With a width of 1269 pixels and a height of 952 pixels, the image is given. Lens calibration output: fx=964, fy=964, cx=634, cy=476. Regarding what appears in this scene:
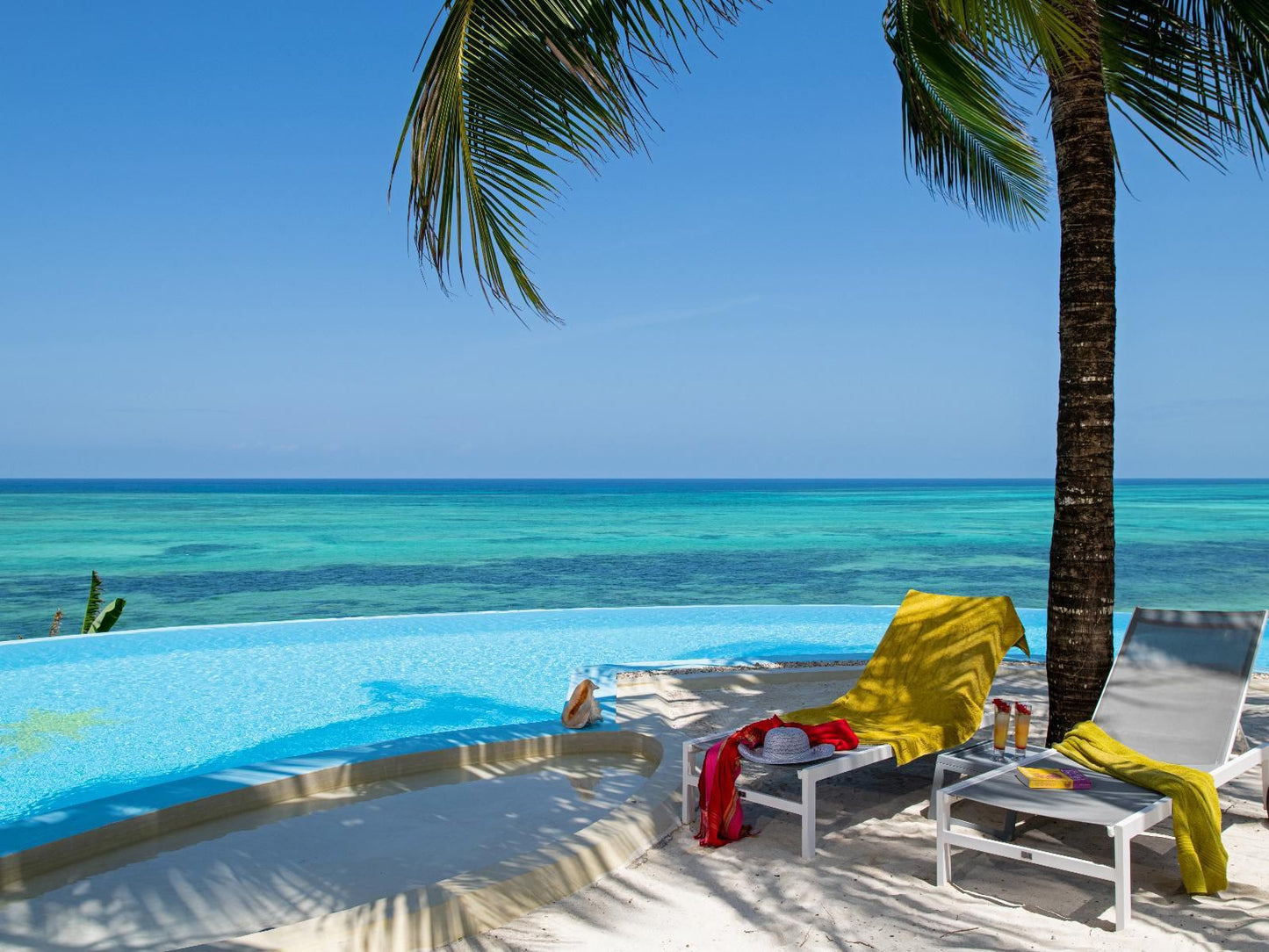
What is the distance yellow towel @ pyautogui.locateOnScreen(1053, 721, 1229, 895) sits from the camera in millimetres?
3080

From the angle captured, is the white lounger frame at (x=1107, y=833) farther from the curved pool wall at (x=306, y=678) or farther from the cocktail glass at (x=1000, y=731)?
the curved pool wall at (x=306, y=678)

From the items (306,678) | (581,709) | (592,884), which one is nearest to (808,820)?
(592,884)

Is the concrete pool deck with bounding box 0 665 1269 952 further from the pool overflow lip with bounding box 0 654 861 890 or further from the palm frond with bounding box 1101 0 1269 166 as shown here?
the palm frond with bounding box 1101 0 1269 166

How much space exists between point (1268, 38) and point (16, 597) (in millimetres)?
23561

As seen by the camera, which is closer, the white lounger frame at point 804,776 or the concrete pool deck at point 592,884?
the concrete pool deck at point 592,884

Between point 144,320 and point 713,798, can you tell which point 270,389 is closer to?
point 144,320

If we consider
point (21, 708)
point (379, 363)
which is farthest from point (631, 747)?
point (379, 363)

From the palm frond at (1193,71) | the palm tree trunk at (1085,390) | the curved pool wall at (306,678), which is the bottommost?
the curved pool wall at (306,678)

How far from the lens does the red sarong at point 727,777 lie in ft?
12.2

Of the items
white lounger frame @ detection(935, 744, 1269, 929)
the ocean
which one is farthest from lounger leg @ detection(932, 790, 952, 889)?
the ocean

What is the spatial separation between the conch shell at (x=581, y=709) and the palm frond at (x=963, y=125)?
12.4 ft

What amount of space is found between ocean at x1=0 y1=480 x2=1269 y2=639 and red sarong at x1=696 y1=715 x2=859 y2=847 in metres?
14.7

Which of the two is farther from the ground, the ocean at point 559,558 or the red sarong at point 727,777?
the red sarong at point 727,777

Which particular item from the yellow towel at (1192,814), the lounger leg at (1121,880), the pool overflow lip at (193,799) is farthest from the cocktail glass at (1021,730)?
the pool overflow lip at (193,799)
